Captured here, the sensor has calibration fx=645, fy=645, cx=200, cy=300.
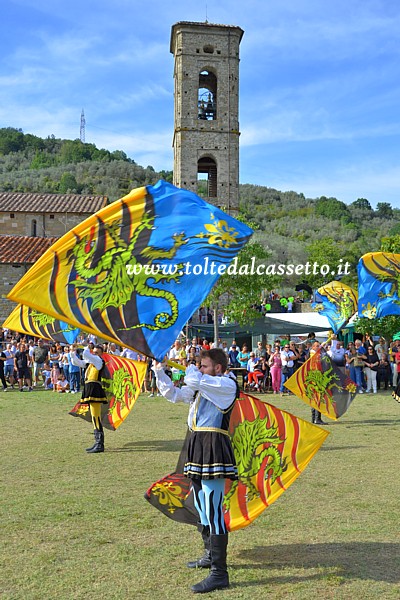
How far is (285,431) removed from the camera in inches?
247

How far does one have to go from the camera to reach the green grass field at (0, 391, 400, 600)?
5.01m

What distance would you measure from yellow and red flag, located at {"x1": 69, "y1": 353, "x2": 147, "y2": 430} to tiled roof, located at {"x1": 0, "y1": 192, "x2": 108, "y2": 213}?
39.2 m

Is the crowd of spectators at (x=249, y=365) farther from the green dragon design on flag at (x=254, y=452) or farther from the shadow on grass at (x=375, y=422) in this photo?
the green dragon design on flag at (x=254, y=452)

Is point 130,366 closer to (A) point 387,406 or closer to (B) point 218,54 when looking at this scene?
(A) point 387,406

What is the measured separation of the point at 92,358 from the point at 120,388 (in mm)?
892

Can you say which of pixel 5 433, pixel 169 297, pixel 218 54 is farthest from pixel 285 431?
pixel 218 54

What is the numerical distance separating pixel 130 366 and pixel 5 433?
3074mm

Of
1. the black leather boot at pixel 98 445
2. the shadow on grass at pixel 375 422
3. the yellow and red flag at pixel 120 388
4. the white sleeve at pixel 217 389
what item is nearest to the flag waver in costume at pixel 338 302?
the shadow on grass at pixel 375 422

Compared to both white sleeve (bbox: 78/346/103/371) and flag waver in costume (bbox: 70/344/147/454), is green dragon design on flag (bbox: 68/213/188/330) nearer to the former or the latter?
white sleeve (bbox: 78/346/103/371)

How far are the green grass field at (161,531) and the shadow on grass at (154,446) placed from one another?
19 millimetres

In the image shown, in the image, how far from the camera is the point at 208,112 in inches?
1832

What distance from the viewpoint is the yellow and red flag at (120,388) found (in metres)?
11.2

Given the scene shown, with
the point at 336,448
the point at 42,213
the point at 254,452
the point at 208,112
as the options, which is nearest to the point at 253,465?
the point at 254,452

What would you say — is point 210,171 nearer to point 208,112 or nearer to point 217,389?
point 208,112
